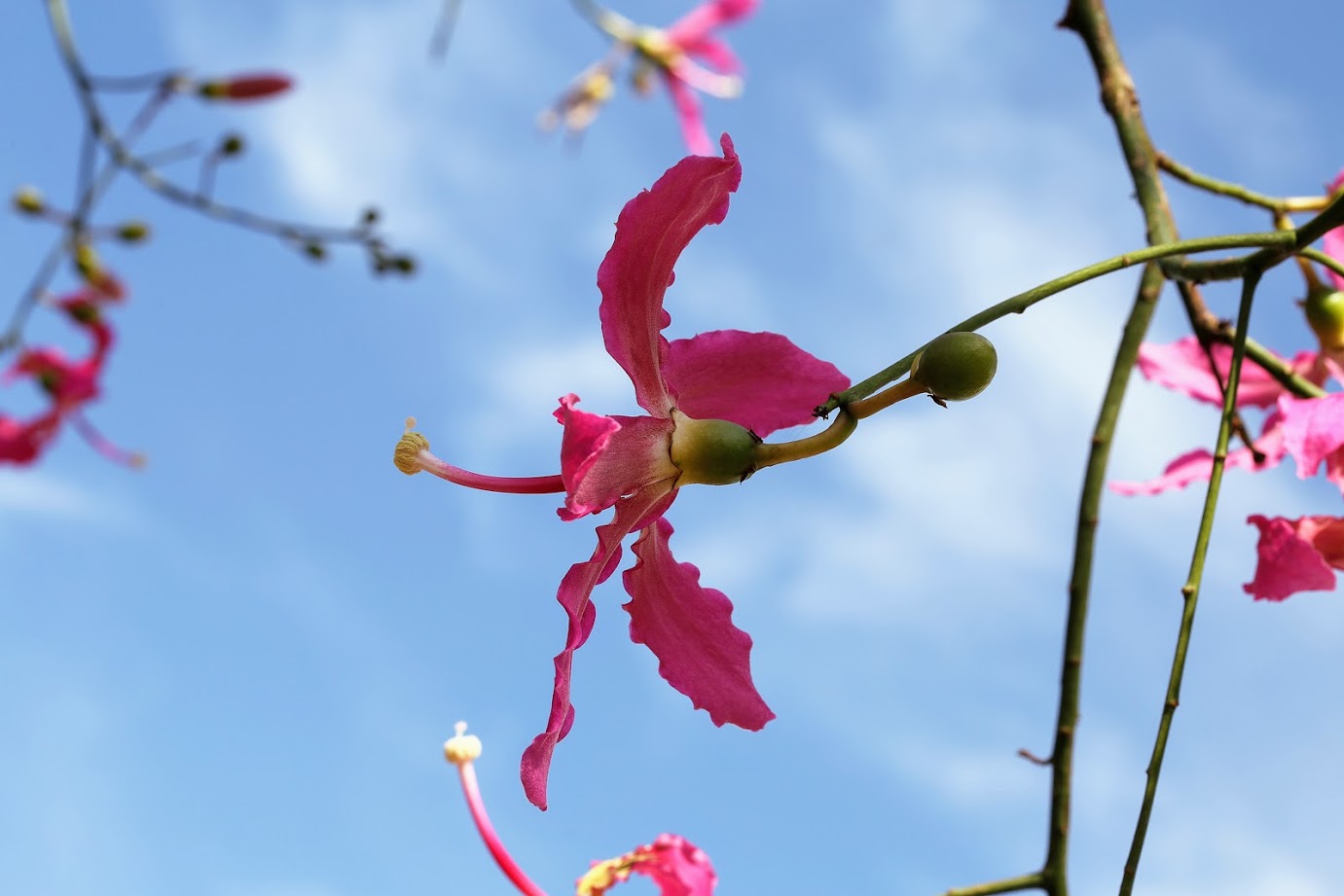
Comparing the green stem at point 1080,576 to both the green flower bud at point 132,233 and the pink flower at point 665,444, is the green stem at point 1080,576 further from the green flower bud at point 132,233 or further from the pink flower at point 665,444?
the green flower bud at point 132,233

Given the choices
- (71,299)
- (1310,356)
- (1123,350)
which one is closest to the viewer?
(71,299)

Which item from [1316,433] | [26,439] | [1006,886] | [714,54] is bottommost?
[1006,886]

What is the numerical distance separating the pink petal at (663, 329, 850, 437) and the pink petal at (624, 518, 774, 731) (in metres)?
0.10

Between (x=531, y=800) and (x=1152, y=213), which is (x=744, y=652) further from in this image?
(x=1152, y=213)

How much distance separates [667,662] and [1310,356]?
814mm

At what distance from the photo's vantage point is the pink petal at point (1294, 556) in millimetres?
1195

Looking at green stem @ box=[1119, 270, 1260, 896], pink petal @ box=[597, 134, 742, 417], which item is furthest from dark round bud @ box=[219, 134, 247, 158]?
green stem @ box=[1119, 270, 1260, 896]

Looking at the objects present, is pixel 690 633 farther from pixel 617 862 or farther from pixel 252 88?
pixel 252 88

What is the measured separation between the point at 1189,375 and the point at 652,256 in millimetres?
864

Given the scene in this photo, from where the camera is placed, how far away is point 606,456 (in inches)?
35.6

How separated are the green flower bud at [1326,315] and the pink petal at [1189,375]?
0.12 m

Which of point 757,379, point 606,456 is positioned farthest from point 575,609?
point 757,379

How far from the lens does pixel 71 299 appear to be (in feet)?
3.84

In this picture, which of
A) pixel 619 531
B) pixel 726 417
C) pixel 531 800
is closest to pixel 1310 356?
pixel 726 417
